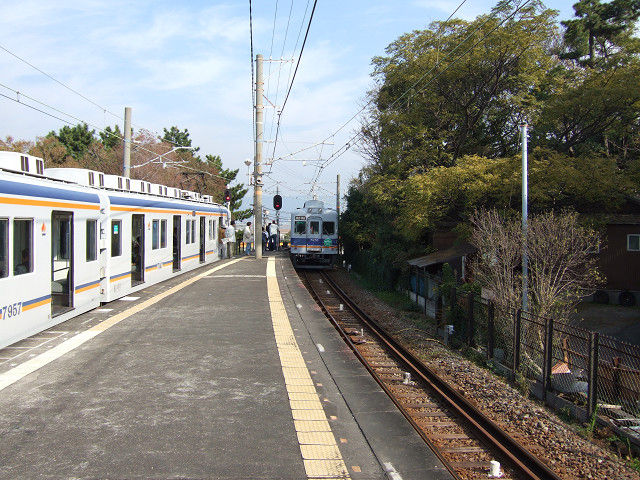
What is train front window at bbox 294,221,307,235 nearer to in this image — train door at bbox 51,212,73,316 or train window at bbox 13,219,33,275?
train door at bbox 51,212,73,316

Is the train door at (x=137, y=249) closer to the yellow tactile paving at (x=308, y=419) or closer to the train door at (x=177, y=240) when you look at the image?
the train door at (x=177, y=240)

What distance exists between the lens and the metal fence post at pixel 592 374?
24.2 feet

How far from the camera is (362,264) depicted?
28.4m

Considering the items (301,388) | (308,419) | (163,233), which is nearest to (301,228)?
(163,233)

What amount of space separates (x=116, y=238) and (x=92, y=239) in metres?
1.41

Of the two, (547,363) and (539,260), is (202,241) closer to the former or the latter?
(539,260)

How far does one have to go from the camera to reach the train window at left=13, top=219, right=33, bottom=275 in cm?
786

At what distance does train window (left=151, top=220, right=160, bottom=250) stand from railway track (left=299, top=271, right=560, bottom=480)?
6.38 m

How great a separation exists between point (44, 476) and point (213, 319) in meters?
6.42

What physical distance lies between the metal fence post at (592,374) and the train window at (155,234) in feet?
37.1

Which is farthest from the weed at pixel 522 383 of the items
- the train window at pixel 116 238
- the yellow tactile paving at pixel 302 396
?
the train window at pixel 116 238

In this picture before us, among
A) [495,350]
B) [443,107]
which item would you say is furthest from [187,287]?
[443,107]

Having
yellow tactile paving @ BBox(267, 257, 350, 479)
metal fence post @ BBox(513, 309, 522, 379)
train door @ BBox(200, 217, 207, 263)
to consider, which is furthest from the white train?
metal fence post @ BBox(513, 309, 522, 379)

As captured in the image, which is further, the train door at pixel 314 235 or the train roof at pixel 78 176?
the train door at pixel 314 235
